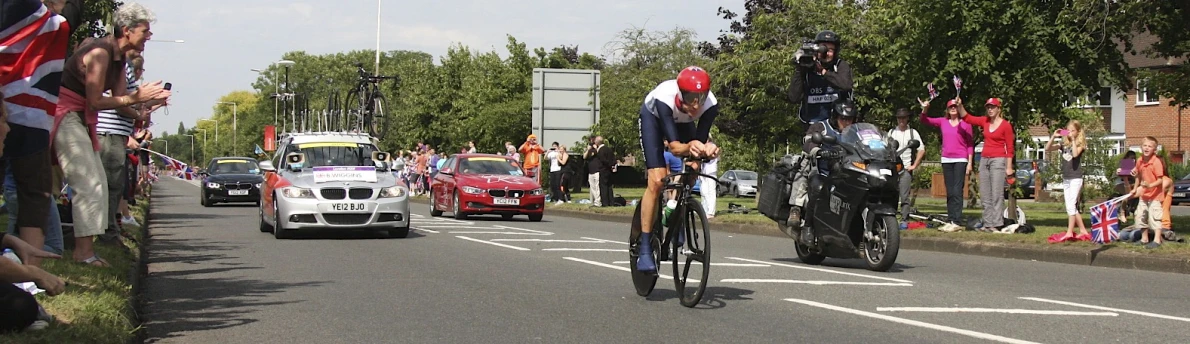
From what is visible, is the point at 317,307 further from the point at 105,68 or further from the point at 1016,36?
the point at 1016,36

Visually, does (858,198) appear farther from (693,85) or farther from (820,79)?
(693,85)

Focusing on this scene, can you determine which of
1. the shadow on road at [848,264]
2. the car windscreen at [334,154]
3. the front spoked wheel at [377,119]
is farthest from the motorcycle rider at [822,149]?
the front spoked wheel at [377,119]

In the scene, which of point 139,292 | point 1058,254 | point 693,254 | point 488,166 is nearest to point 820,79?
point 1058,254

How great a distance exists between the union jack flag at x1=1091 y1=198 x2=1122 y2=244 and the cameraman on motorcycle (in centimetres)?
299

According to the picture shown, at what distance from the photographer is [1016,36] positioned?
17547 millimetres

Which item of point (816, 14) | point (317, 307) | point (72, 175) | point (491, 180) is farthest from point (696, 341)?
point (816, 14)

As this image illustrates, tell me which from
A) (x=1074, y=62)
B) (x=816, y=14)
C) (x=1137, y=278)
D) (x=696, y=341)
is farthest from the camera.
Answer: (x=816, y=14)

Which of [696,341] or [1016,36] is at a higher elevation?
[1016,36]

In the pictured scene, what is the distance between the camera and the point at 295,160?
1758 cm

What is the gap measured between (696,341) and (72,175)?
178 inches

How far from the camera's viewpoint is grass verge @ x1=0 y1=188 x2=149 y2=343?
5715 mm

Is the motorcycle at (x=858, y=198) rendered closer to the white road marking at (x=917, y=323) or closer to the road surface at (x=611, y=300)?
the road surface at (x=611, y=300)

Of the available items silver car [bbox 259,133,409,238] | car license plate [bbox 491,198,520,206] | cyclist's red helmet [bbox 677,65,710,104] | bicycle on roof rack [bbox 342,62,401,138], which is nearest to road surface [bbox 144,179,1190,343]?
cyclist's red helmet [bbox 677,65,710,104]

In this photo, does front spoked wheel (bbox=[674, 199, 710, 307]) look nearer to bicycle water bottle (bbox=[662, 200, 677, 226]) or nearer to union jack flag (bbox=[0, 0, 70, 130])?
bicycle water bottle (bbox=[662, 200, 677, 226])
